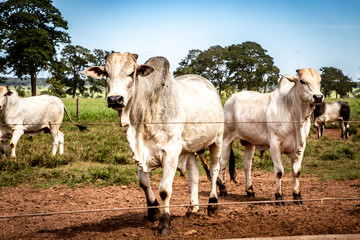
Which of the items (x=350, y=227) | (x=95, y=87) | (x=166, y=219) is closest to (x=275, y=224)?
(x=350, y=227)

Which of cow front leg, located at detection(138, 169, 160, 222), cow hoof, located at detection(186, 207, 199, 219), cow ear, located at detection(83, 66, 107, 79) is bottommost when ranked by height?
cow hoof, located at detection(186, 207, 199, 219)

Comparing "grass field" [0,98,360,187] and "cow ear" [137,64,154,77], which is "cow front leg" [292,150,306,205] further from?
"cow ear" [137,64,154,77]

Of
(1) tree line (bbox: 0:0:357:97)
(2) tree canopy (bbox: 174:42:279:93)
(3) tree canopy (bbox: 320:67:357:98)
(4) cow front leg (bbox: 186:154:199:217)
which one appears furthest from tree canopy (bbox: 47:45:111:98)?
(4) cow front leg (bbox: 186:154:199:217)

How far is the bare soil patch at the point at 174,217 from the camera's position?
4.65 m

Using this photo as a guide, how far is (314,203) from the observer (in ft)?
21.5

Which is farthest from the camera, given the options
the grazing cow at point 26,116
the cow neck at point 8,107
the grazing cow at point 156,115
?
the cow neck at point 8,107

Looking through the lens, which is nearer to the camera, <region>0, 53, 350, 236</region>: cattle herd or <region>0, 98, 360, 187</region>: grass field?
<region>0, 53, 350, 236</region>: cattle herd

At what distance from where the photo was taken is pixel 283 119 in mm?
6934

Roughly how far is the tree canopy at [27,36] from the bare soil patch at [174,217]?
30.3m

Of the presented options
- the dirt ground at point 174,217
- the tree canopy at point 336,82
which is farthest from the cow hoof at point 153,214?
the tree canopy at point 336,82

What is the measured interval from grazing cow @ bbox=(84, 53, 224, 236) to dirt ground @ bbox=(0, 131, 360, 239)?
434mm

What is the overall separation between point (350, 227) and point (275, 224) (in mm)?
877

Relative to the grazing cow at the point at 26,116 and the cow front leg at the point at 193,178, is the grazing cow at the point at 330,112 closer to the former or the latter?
the grazing cow at the point at 26,116

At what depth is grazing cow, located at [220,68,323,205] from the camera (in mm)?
6469
